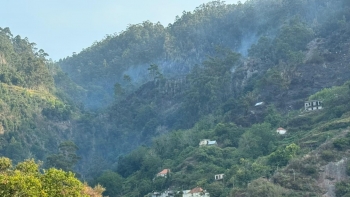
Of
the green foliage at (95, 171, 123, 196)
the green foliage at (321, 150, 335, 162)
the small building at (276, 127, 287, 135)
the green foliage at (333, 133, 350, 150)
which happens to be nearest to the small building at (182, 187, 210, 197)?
the green foliage at (321, 150, 335, 162)

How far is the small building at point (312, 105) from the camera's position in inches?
1987

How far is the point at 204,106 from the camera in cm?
6331

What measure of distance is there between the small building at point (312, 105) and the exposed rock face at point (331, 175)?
13422 mm

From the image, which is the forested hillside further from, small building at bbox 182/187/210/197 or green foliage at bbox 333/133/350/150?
small building at bbox 182/187/210/197

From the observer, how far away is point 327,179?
36281mm

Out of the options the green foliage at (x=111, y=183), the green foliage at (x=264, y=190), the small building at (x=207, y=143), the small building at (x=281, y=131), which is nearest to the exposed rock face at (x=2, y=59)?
the green foliage at (x=111, y=183)

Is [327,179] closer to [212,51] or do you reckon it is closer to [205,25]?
[212,51]

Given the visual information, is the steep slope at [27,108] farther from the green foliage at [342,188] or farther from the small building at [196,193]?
the green foliage at [342,188]

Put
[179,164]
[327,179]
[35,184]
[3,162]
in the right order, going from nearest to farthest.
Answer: [35,184] < [3,162] < [327,179] < [179,164]

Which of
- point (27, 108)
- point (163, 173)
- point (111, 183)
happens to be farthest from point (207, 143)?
point (27, 108)

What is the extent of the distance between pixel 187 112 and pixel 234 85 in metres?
6.36

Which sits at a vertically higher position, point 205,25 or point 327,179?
point 205,25

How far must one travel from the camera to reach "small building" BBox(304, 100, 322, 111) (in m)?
50.5

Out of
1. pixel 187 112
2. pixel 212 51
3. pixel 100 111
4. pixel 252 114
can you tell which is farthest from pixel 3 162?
pixel 212 51
